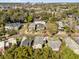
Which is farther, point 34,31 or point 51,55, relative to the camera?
point 34,31

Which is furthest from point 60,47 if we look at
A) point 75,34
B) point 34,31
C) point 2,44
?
point 34,31

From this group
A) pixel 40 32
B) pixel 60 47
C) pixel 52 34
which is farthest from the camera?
pixel 40 32

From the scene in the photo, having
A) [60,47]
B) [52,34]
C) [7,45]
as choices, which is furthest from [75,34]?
[7,45]

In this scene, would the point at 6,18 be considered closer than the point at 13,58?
No

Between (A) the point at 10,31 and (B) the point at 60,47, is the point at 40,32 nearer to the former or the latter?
(A) the point at 10,31

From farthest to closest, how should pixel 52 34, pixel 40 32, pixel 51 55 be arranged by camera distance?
1. pixel 40 32
2. pixel 52 34
3. pixel 51 55

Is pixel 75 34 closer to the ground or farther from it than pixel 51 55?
closer to the ground

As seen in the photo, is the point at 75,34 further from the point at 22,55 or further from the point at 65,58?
the point at 22,55

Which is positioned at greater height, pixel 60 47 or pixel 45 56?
pixel 45 56

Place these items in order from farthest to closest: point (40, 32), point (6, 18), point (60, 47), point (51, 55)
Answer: point (6, 18)
point (40, 32)
point (60, 47)
point (51, 55)
